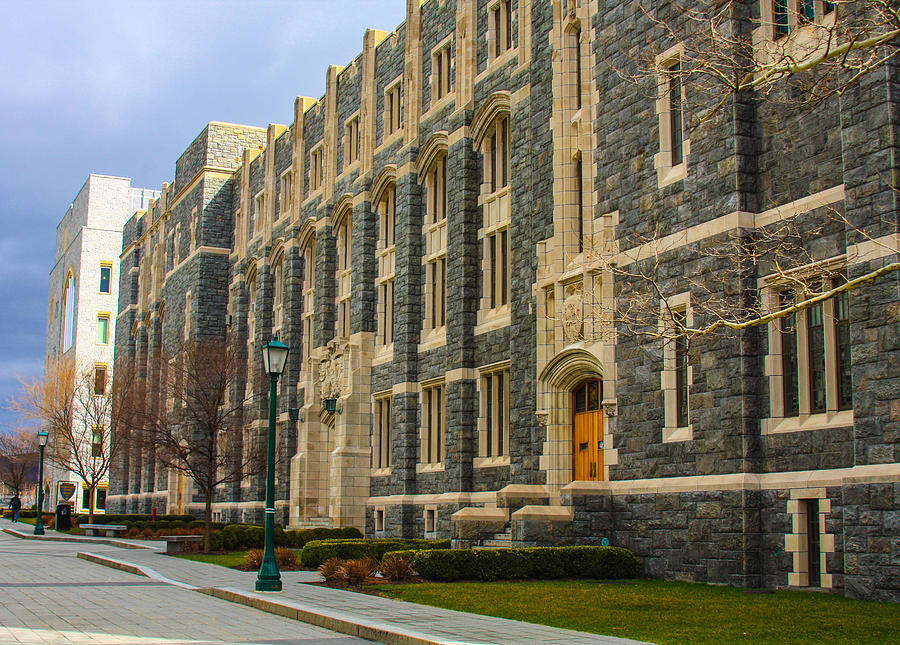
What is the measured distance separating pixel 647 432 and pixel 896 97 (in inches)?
304

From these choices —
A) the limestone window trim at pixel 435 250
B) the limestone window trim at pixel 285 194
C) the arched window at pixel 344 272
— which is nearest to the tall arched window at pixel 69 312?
the limestone window trim at pixel 285 194

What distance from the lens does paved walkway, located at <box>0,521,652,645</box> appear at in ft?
37.0

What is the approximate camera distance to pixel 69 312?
9094 centimetres

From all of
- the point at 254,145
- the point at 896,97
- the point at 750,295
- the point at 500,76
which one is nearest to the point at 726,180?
the point at 750,295

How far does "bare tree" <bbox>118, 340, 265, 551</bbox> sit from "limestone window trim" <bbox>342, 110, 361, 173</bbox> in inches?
333

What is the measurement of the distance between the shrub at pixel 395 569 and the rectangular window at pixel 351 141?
2175 cm

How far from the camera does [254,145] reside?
56.0 metres

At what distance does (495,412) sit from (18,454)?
240ft

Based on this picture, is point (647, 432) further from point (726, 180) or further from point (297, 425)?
point (297, 425)

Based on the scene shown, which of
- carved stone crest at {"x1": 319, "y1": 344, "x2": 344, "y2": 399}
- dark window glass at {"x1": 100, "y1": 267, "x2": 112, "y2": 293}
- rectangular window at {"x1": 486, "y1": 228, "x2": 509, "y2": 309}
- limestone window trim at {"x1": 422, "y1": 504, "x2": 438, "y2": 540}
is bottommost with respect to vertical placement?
limestone window trim at {"x1": 422, "y1": 504, "x2": 438, "y2": 540}

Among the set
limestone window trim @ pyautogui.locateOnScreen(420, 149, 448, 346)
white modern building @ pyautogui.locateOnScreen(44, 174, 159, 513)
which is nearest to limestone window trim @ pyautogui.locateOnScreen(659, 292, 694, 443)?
limestone window trim @ pyautogui.locateOnScreen(420, 149, 448, 346)

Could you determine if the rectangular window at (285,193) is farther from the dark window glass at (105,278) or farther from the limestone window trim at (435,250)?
the dark window glass at (105,278)

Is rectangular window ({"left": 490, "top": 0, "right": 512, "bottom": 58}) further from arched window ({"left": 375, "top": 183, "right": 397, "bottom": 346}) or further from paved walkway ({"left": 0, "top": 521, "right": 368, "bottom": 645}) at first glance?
paved walkway ({"left": 0, "top": 521, "right": 368, "bottom": 645})

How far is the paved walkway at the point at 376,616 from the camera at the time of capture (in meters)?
11.3
